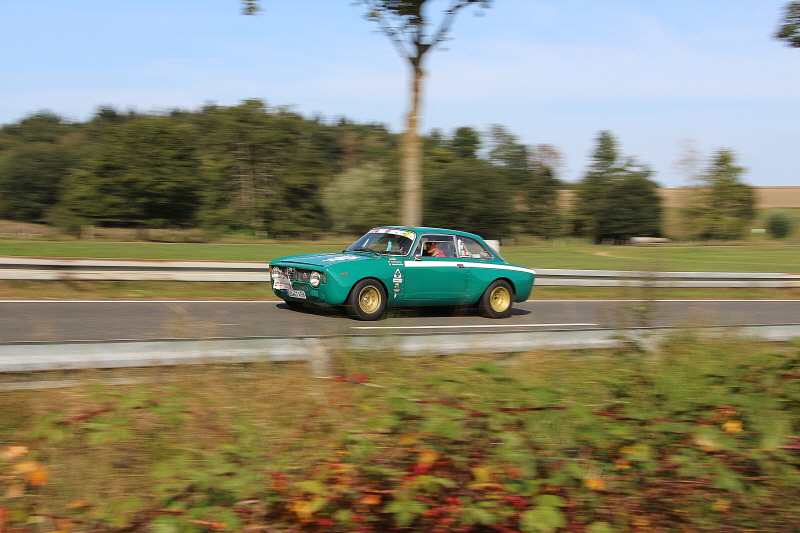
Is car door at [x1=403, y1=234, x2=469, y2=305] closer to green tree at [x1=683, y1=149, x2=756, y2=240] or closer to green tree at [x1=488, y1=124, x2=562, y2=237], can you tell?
green tree at [x1=488, y1=124, x2=562, y2=237]

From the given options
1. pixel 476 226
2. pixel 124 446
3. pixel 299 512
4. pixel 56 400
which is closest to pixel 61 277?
pixel 56 400

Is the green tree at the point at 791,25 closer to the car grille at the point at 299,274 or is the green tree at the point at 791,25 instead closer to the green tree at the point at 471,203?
the car grille at the point at 299,274

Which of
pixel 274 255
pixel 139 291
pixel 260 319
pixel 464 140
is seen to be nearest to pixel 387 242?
pixel 260 319

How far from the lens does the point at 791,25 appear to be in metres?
6.80

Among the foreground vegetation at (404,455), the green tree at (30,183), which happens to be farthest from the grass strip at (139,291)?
the green tree at (30,183)

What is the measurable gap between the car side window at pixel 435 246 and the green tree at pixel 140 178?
46802 mm

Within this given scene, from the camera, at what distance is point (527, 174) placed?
67438mm

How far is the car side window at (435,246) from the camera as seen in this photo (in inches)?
461

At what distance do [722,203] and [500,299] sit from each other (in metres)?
61.9

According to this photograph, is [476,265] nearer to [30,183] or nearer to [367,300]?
[367,300]

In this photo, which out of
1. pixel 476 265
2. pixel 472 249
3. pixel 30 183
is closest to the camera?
pixel 476 265

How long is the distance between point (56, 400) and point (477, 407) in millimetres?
2861

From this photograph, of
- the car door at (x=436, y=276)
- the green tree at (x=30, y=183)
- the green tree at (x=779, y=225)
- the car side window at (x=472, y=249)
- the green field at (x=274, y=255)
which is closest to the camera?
the car door at (x=436, y=276)

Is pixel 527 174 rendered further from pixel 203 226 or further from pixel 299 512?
pixel 299 512
